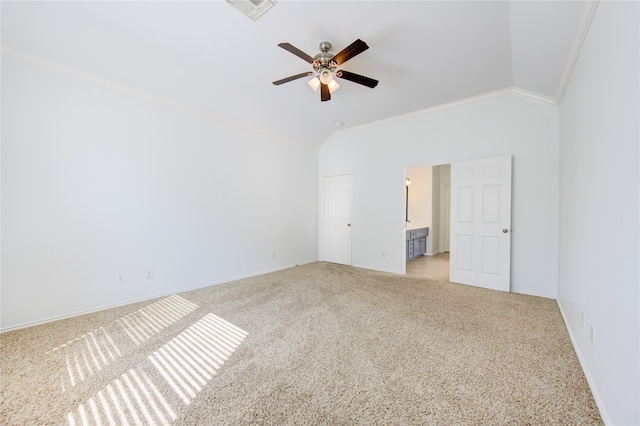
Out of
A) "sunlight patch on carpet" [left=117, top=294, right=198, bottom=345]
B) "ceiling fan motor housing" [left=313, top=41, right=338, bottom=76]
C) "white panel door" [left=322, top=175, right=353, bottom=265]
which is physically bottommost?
"sunlight patch on carpet" [left=117, top=294, right=198, bottom=345]

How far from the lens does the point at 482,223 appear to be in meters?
3.68

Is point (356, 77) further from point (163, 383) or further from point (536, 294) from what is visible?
point (536, 294)

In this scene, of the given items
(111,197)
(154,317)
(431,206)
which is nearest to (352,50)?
(111,197)

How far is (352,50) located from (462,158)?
2694 millimetres

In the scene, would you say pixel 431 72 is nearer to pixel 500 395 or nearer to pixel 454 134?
pixel 454 134

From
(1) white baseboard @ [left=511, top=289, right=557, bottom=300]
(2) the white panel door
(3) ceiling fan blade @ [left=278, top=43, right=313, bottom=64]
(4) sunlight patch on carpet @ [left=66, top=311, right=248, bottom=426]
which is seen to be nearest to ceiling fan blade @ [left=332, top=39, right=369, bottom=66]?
(3) ceiling fan blade @ [left=278, top=43, right=313, bottom=64]

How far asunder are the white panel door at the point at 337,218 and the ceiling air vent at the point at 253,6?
11.4 feet

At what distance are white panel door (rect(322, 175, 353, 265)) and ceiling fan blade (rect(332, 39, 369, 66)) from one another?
3016 mm

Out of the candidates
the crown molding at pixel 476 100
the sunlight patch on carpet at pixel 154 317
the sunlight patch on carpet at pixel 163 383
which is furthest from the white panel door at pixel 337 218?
the sunlight patch on carpet at pixel 163 383

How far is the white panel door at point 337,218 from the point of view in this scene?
17.3ft

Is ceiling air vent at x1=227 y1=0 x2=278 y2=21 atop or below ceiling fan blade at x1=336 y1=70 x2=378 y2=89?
atop

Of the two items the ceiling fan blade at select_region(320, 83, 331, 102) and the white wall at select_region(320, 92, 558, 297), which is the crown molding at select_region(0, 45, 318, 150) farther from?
the white wall at select_region(320, 92, 558, 297)

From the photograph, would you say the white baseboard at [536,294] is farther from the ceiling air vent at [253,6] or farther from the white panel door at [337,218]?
the ceiling air vent at [253,6]

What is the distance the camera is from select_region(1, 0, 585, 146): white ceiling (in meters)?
2.15
